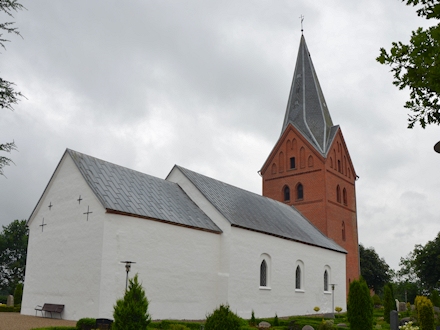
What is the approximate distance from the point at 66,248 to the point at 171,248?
381 cm

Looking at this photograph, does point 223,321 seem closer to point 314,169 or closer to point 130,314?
point 130,314

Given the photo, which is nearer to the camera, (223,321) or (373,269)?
(223,321)

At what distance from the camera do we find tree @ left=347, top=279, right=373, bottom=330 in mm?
15281

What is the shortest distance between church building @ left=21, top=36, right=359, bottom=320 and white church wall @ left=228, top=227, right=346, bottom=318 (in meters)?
0.05

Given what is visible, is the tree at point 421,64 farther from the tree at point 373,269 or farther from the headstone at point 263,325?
the tree at point 373,269

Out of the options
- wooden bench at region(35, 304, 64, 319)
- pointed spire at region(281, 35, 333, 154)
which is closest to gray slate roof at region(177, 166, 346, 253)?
pointed spire at region(281, 35, 333, 154)

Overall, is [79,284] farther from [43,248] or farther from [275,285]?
[275,285]

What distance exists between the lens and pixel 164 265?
16.3 meters

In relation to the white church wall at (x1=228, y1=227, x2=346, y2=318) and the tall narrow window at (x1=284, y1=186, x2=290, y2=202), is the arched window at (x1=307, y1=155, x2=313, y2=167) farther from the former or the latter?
the white church wall at (x1=228, y1=227, x2=346, y2=318)

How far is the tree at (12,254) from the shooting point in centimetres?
4878

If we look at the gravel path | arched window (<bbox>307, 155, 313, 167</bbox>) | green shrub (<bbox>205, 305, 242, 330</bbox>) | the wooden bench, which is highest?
arched window (<bbox>307, 155, 313, 167</bbox>)

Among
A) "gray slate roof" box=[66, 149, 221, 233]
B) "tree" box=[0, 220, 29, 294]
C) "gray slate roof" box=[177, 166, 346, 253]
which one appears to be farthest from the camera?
"tree" box=[0, 220, 29, 294]

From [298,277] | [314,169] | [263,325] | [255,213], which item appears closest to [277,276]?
[298,277]

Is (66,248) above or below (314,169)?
below
